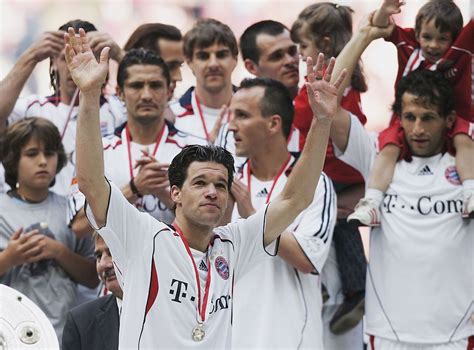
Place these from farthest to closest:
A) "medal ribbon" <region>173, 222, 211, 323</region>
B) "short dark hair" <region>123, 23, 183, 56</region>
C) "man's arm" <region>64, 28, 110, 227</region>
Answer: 1. "short dark hair" <region>123, 23, 183, 56</region>
2. "medal ribbon" <region>173, 222, 211, 323</region>
3. "man's arm" <region>64, 28, 110, 227</region>

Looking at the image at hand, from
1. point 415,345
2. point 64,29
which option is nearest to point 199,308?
point 415,345

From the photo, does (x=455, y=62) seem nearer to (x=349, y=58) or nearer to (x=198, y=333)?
(x=349, y=58)

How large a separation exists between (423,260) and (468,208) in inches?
15.8

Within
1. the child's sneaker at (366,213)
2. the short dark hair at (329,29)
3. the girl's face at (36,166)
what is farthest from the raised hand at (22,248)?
the short dark hair at (329,29)

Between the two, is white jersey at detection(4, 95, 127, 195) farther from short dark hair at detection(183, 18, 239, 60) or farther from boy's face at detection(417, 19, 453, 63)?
boy's face at detection(417, 19, 453, 63)

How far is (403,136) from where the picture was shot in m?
7.17

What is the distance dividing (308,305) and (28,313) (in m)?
2.17

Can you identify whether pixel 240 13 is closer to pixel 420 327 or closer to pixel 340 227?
pixel 340 227

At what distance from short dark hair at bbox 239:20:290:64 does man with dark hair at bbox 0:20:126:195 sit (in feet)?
3.36

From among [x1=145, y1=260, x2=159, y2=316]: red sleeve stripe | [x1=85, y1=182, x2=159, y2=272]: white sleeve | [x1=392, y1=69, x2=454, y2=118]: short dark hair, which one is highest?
[x1=392, y1=69, x2=454, y2=118]: short dark hair

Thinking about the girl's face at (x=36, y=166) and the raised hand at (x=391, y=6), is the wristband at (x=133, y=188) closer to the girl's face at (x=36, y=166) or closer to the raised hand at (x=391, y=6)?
the girl's face at (x=36, y=166)

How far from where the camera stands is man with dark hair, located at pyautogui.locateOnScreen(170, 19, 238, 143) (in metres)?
8.06

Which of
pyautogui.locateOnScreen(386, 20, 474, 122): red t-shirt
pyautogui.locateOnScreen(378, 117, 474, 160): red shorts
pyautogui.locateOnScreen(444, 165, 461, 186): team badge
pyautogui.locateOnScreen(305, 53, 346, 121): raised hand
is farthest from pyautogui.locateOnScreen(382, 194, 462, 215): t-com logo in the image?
pyautogui.locateOnScreen(305, 53, 346, 121): raised hand

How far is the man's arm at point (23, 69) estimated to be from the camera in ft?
24.7
